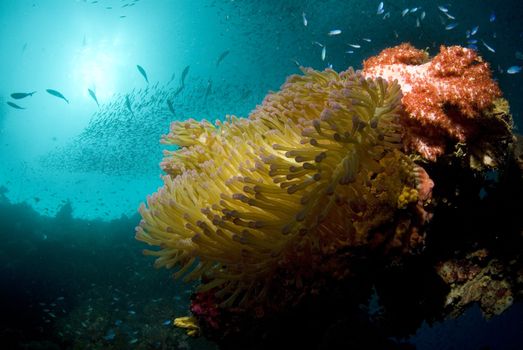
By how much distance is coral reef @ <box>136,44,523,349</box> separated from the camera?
6.88ft

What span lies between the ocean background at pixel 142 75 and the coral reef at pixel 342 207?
5642mm

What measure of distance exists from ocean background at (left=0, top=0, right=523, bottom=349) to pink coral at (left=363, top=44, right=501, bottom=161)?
7045 millimetres

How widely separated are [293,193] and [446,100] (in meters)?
1.72

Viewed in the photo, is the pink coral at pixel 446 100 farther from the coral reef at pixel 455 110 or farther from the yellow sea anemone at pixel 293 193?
the yellow sea anemone at pixel 293 193

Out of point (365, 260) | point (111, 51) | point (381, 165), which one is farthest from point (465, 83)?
point (111, 51)

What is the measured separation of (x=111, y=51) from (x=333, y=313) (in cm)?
5517

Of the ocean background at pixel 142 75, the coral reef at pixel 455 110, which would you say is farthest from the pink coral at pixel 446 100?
the ocean background at pixel 142 75

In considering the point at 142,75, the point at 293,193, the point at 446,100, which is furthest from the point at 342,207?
the point at 142,75

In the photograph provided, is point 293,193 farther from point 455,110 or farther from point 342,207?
point 455,110

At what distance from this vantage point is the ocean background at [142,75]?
1371 centimetres

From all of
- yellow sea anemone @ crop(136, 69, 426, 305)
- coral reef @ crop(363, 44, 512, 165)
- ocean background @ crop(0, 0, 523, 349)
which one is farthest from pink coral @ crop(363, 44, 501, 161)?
ocean background @ crop(0, 0, 523, 349)

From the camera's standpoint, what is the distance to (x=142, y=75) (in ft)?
120

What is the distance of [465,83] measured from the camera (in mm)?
2760

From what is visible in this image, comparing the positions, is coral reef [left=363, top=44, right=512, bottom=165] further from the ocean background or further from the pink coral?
the ocean background
